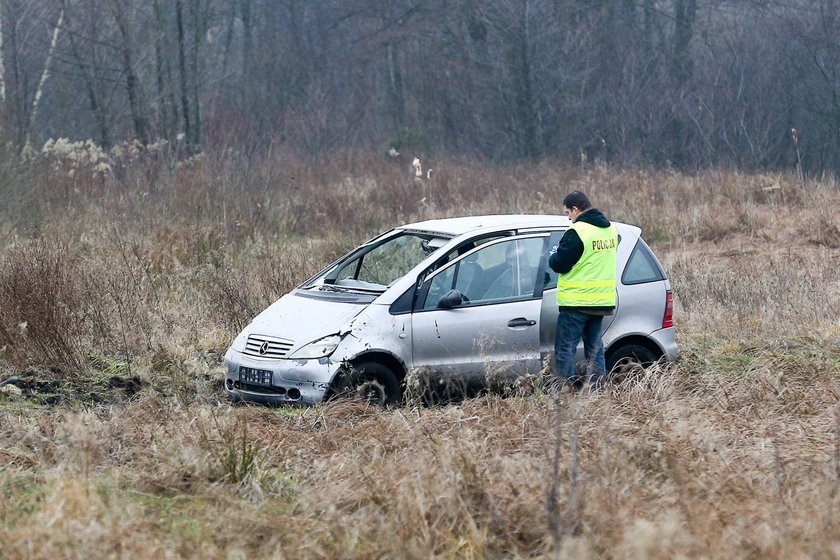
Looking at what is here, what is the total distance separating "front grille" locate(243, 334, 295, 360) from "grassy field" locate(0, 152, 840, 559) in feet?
1.53

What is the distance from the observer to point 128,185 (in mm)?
18141

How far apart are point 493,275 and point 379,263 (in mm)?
1053

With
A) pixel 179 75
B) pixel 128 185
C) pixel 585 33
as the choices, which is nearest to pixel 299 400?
pixel 128 185

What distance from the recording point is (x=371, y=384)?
8.16 meters

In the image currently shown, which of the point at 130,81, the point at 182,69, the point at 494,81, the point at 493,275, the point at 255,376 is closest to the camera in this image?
the point at 255,376

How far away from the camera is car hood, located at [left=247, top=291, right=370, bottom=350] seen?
8367 millimetres

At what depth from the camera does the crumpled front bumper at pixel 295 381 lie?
813cm

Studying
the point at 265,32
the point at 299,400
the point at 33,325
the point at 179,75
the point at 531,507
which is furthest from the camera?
the point at 265,32

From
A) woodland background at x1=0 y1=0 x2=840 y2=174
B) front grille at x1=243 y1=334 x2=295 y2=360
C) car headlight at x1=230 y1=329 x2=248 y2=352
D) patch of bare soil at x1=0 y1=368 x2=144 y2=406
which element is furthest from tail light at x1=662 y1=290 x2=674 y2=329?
woodland background at x1=0 y1=0 x2=840 y2=174

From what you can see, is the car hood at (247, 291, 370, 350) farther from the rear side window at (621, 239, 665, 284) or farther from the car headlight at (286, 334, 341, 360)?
the rear side window at (621, 239, 665, 284)

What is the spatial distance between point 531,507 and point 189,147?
77.5 ft

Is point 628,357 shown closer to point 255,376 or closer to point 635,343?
point 635,343

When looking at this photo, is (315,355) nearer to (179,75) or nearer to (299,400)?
(299,400)

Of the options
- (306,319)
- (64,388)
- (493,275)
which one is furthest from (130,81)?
(493,275)
